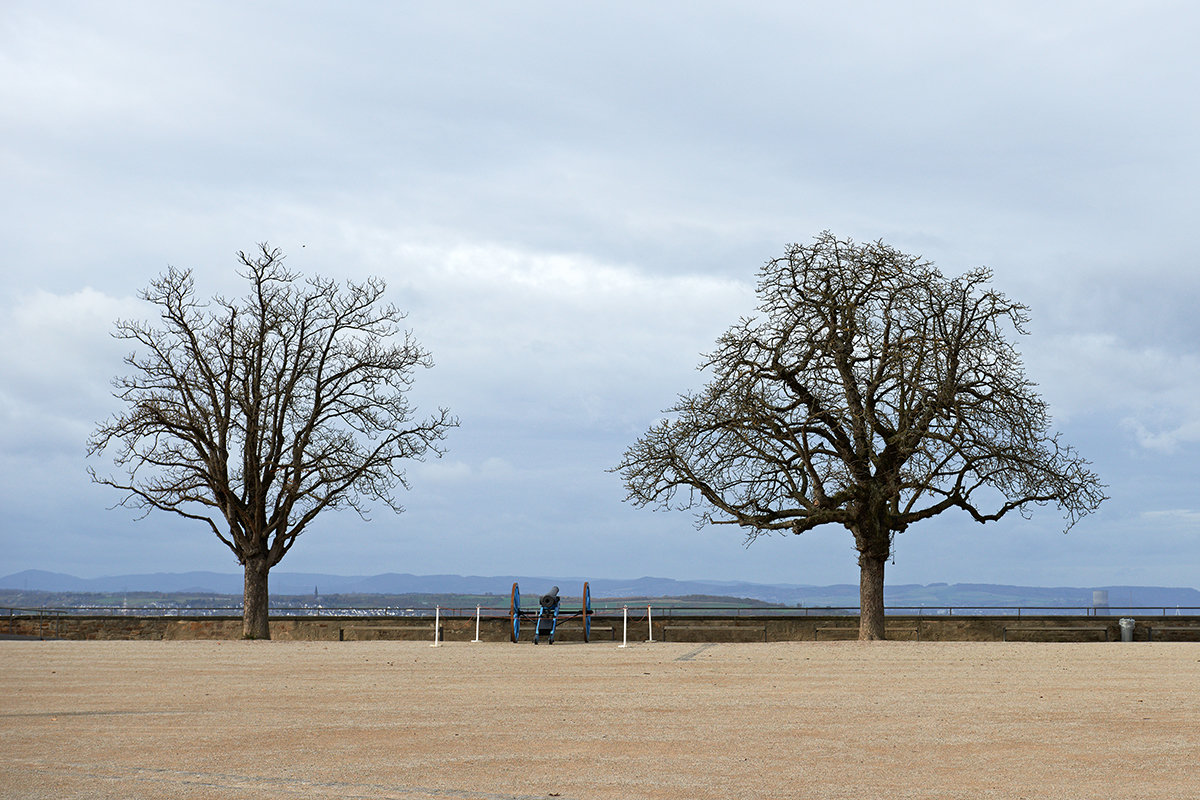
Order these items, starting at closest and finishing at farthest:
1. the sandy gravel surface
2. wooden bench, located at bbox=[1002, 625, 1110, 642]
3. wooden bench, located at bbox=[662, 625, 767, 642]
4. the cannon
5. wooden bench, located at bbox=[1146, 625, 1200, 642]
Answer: the sandy gravel surface → the cannon → wooden bench, located at bbox=[1002, 625, 1110, 642] → wooden bench, located at bbox=[1146, 625, 1200, 642] → wooden bench, located at bbox=[662, 625, 767, 642]

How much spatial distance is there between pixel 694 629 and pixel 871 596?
6735mm

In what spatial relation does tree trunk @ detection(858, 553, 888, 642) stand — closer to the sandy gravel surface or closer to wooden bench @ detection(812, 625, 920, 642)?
wooden bench @ detection(812, 625, 920, 642)

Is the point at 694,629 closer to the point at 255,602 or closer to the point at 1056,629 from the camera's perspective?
the point at 1056,629

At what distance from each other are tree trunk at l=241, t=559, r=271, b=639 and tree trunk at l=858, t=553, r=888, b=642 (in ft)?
52.4

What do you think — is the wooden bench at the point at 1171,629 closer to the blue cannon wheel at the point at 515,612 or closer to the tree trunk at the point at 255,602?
the blue cannon wheel at the point at 515,612

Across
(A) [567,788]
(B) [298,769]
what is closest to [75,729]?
(B) [298,769]

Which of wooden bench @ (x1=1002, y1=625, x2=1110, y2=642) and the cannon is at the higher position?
the cannon

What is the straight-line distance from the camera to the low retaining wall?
35.4 m

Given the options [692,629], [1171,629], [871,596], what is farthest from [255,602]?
[1171,629]

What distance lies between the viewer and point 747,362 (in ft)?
100

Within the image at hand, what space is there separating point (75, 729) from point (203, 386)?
22400mm

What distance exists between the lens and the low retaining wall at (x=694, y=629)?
116ft

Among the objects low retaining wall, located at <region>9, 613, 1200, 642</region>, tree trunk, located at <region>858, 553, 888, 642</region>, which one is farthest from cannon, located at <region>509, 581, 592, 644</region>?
tree trunk, located at <region>858, 553, 888, 642</region>

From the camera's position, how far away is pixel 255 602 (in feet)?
111
